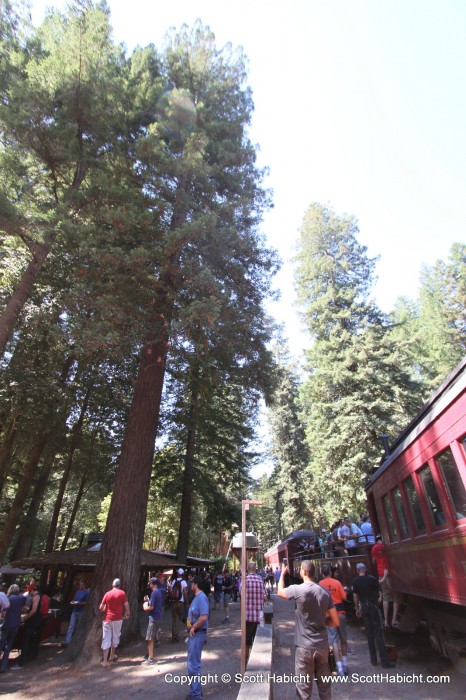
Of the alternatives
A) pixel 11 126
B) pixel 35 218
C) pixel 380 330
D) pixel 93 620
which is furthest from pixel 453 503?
pixel 380 330

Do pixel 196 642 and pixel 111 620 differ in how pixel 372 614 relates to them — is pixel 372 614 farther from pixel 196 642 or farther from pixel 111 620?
pixel 111 620

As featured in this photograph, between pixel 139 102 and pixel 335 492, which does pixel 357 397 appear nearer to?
pixel 335 492

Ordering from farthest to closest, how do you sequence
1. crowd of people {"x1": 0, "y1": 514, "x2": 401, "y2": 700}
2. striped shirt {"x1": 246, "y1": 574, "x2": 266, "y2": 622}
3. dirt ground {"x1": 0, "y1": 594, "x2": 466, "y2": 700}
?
striped shirt {"x1": 246, "y1": 574, "x2": 266, "y2": 622} → dirt ground {"x1": 0, "y1": 594, "x2": 466, "y2": 700} → crowd of people {"x1": 0, "y1": 514, "x2": 401, "y2": 700}

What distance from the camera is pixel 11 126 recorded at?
977cm

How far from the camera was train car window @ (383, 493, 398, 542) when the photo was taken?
7.45 meters

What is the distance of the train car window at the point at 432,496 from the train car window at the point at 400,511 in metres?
1.36

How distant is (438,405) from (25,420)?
13.1m

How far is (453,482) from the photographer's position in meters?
4.64

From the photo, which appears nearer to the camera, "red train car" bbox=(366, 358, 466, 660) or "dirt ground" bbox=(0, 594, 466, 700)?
"red train car" bbox=(366, 358, 466, 660)

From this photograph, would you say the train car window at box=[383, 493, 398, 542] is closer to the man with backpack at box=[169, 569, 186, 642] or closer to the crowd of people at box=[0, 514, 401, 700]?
the crowd of people at box=[0, 514, 401, 700]

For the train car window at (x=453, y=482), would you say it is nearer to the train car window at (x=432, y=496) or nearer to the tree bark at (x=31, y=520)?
the train car window at (x=432, y=496)

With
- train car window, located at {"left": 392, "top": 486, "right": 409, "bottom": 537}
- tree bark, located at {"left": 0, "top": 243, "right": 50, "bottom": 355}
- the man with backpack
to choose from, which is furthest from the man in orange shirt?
tree bark, located at {"left": 0, "top": 243, "right": 50, "bottom": 355}

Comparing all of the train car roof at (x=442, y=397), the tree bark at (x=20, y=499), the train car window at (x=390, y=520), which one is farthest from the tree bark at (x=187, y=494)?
the train car roof at (x=442, y=397)

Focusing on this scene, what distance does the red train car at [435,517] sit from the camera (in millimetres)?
4461
